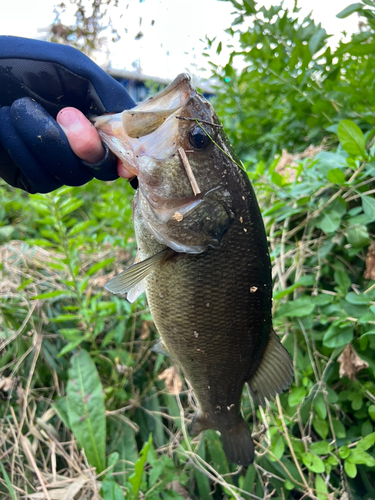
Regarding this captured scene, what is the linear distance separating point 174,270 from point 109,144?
18.8 inches

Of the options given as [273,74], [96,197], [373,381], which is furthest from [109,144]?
[96,197]

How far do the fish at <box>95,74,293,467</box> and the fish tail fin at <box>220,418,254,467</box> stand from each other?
0.33 m

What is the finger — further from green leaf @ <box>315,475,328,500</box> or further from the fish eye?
green leaf @ <box>315,475,328,500</box>

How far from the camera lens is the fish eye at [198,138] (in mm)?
1068

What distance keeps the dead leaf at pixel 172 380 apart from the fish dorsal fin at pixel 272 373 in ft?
1.76

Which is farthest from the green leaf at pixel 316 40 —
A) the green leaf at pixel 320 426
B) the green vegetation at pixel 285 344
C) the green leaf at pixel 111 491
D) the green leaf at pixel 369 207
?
the green leaf at pixel 111 491

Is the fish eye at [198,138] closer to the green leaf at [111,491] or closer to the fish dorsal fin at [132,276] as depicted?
the fish dorsal fin at [132,276]

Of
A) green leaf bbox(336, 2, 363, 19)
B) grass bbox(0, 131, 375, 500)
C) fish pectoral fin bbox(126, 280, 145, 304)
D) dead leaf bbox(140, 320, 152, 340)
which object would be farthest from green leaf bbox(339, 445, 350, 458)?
green leaf bbox(336, 2, 363, 19)

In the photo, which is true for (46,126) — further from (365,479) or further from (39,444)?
(365,479)

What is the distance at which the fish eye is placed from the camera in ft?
3.51

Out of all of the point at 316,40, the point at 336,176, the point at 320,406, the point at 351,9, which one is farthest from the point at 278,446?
the point at 316,40

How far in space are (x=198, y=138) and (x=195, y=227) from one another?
0.97ft

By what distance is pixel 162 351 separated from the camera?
1.40 meters

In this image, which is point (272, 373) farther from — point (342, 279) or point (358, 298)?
point (342, 279)
